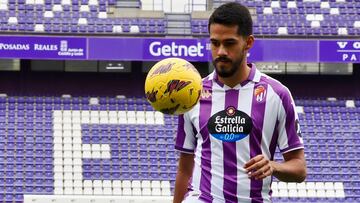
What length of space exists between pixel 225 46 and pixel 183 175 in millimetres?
876

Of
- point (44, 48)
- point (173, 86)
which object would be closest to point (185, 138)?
point (173, 86)

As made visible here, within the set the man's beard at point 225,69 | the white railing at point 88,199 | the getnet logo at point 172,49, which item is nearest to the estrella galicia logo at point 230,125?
the man's beard at point 225,69

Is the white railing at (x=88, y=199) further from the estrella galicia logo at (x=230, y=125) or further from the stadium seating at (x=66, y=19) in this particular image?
the estrella galicia logo at (x=230, y=125)

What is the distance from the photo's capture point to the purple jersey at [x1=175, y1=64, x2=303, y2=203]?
4.39m

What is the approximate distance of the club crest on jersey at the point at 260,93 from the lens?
4461 millimetres

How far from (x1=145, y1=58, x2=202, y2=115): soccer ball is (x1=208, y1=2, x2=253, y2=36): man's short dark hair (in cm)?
31

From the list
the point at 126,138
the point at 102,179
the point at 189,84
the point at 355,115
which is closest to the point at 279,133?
the point at 189,84

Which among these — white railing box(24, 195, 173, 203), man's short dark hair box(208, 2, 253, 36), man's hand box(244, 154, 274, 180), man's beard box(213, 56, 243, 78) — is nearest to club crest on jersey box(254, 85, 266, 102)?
man's beard box(213, 56, 243, 78)

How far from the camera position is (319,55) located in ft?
74.5

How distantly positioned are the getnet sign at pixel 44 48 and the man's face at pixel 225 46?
1831cm

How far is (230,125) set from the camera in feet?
14.4

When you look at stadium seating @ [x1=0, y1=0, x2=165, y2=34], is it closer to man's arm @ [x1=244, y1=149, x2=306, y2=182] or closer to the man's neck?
the man's neck

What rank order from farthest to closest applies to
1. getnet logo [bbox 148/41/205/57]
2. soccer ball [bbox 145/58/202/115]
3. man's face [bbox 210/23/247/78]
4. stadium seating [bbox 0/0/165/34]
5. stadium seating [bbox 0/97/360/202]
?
1. stadium seating [bbox 0/0/165/34]
2. getnet logo [bbox 148/41/205/57]
3. stadium seating [bbox 0/97/360/202]
4. soccer ball [bbox 145/58/202/115]
5. man's face [bbox 210/23/247/78]

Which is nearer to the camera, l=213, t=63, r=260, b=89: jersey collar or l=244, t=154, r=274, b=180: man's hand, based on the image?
l=244, t=154, r=274, b=180: man's hand
